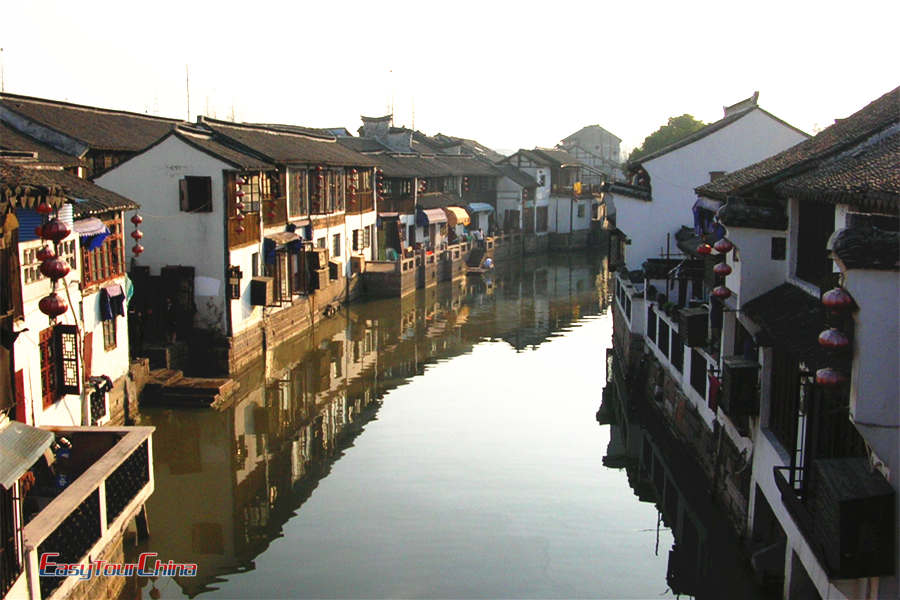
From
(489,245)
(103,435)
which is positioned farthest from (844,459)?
(489,245)

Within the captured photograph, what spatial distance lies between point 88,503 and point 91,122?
771 inches

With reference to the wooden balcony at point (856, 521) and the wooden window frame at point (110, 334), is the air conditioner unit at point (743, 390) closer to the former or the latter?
the wooden balcony at point (856, 521)

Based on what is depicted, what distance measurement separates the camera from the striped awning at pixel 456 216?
46.8 m

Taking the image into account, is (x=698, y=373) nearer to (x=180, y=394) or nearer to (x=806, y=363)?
(x=806, y=363)

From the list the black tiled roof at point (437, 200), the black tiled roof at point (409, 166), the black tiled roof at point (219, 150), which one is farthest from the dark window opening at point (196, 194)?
the black tiled roof at point (437, 200)

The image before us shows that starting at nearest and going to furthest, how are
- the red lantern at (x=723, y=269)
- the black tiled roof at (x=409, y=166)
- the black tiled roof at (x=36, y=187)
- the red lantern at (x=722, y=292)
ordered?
1. the black tiled roof at (x=36, y=187)
2. the red lantern at (x=723, y=269)
3. the red lantern at (x=722, y=292)
4. the black tiled roof at (x=409, y=166)

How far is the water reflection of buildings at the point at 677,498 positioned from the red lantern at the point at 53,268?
933 centimetres

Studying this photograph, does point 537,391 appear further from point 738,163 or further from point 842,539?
point 842,539

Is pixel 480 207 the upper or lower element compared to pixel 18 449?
upper

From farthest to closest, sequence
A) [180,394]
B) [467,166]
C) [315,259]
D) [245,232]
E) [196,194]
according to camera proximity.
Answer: [467,166]
[315,259]
[245,232]
[196,194]
[180,394]

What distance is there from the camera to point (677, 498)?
50.6 ft

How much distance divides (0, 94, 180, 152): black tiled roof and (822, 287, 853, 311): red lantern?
2121 cm

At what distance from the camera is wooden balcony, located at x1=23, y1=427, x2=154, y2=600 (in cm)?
889

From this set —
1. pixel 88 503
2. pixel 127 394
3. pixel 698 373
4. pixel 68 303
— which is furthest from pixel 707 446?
pixel 127 394
